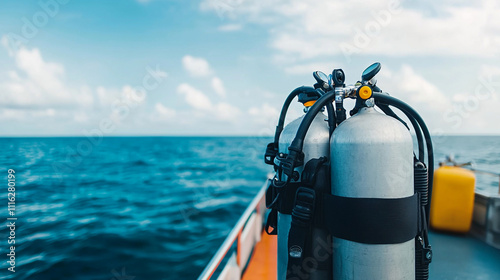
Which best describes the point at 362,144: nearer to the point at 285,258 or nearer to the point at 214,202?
the point at 285,258

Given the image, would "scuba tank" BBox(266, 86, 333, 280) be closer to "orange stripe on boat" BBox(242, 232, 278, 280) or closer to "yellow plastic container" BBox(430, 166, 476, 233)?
"orange stripe on boat" BBox(242, 232, 278, 280)

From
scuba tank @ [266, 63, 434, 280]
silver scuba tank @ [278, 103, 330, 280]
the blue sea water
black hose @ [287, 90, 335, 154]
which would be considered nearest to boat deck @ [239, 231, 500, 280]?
the blue sea water

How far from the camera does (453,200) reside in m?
3.89

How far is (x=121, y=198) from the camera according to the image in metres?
12.0

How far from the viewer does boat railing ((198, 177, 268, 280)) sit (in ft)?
8.29

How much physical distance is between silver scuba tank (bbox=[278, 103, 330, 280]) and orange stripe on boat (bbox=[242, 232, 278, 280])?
1.81 metres

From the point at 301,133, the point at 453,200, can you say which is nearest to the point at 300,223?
the point at 301,133

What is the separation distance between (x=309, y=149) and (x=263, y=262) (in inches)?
103

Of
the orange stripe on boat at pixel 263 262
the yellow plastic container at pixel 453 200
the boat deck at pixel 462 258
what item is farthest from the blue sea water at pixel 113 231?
the orange stripe on boat at pixel 263 262

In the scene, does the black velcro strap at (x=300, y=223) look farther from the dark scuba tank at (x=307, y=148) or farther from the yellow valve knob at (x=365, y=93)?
the yellow valve knob at (x=365, y=93)

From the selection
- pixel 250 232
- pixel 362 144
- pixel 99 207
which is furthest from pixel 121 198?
pixel 362 144

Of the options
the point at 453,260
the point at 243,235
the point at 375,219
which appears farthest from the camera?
the point at 243,235

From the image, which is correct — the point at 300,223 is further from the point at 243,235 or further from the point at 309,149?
the point at 243,235

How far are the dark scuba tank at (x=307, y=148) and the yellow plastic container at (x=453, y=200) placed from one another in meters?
3.40
